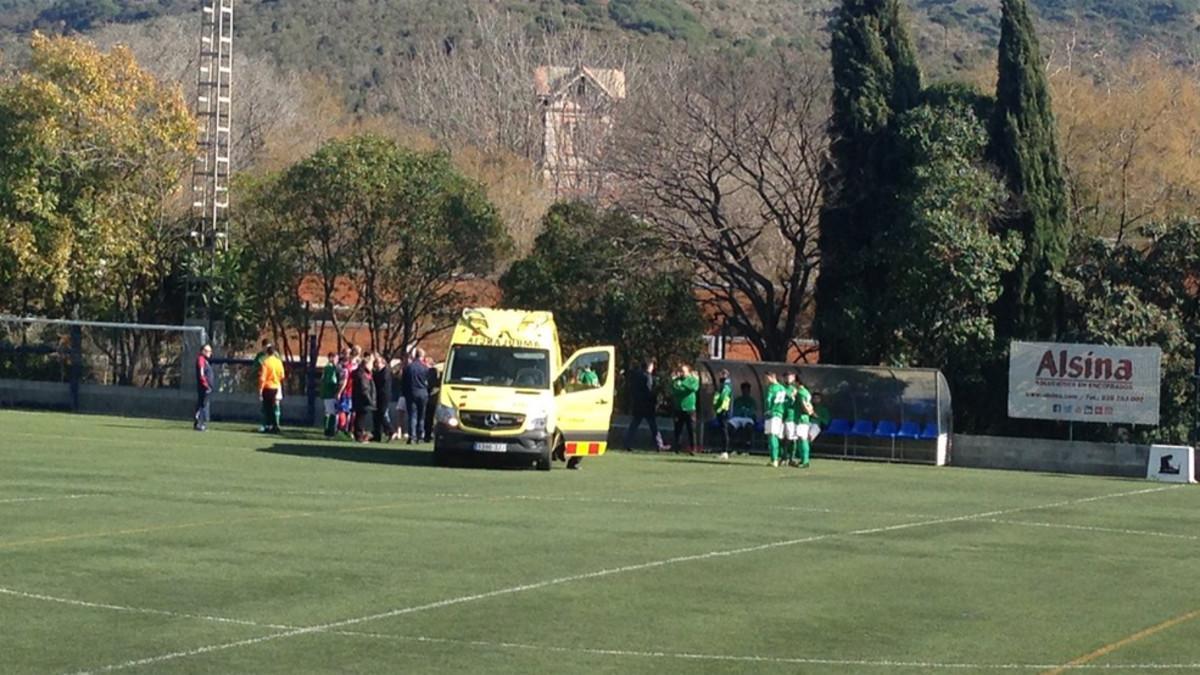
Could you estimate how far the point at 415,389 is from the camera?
33.5m

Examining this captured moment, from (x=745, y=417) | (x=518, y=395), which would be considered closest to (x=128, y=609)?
(x=518, y=395)

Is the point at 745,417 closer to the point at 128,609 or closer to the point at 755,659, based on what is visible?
the point at 128,609

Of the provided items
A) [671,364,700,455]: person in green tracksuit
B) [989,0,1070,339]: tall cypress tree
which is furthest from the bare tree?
[671,364,700,455]: person in green tracksuit

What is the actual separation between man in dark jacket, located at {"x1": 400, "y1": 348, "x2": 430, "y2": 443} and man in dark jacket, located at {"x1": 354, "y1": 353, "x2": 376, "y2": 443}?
662 millimetres

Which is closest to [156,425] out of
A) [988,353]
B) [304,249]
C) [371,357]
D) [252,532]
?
[371,357]

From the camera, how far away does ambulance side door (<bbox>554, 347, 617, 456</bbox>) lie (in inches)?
1132

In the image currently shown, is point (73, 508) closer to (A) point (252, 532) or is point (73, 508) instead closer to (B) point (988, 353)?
(A) point (252, 532)

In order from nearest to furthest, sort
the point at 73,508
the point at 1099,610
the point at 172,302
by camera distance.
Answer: the point at 1099,610 → the point at 73,508 → the point at 172,302

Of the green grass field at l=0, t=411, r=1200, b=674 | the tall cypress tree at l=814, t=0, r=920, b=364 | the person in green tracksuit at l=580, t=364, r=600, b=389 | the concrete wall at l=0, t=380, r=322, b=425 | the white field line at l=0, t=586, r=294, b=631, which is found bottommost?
the white field line at l=0, t=586, r=294, b=631

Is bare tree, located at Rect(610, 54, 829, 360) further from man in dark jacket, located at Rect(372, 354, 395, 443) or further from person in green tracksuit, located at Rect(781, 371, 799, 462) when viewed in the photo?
person in green tracksuit, located at Rect(781, 371, 799, 462)

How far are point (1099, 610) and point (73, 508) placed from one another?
10877 millimetres

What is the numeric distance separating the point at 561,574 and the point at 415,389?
18486 millimetres

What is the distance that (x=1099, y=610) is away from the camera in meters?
14.3

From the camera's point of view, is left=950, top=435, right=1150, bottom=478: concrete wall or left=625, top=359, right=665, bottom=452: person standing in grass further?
left=625, top=359, right=665, bottom=452: person standing in grass
